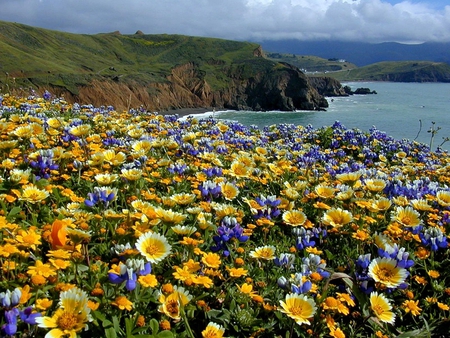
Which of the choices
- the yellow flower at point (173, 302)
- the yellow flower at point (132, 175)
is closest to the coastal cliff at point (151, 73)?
the yellow flower at point (132, 175)

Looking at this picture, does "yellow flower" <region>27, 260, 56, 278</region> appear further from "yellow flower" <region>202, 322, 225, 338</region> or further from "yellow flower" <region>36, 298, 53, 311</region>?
"yellow flower" <region>202, 322, 225, 338</region>

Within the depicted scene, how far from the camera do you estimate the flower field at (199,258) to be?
212 centimetres

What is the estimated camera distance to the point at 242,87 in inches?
4434

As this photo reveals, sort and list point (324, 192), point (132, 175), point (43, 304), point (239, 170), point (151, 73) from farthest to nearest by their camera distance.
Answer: point (151, 73), point (239, 170), point (324, 192), point (132, 175), point (43, 304)

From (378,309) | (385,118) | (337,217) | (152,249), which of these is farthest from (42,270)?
(385,118)

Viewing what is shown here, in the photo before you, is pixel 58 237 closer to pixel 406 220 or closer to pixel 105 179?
pixel 105 179

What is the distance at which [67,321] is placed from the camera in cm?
184

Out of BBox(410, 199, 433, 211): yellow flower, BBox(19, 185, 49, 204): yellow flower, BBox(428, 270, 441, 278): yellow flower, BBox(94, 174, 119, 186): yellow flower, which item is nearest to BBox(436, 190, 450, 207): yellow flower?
BBox(410, 199, 433, 211): yellow flower

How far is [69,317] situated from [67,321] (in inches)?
0.8

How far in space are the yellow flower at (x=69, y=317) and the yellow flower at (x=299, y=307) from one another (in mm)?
1048

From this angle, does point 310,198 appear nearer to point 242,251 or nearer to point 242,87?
point 242,251

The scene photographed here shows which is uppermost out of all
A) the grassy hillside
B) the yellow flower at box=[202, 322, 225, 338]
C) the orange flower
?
the grassy hillside

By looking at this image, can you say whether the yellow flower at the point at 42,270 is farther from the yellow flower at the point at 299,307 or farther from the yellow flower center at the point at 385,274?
the yellow flower center at the point at 385,274

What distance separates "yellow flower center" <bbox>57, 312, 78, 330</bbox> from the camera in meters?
1.83
